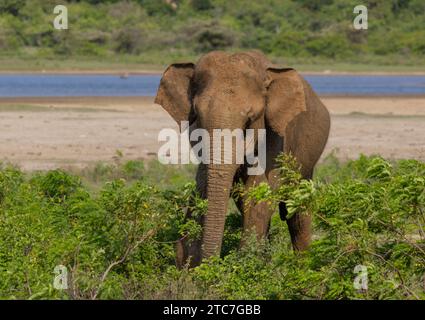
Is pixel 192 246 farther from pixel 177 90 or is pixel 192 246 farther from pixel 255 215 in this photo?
pixel 177 90

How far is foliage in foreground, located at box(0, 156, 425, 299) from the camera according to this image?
27.4 ft

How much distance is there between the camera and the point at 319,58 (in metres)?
61.2

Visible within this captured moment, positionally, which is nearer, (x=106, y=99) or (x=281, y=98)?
(x=281, y=98)

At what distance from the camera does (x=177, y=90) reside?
441 inches

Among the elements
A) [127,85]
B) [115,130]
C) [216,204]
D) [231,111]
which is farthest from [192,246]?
[127,85]

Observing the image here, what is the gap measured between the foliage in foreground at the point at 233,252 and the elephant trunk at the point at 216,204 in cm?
14

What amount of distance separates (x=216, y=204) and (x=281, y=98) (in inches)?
55.9

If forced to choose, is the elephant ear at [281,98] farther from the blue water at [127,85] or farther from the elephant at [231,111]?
the blue water at [127,85]

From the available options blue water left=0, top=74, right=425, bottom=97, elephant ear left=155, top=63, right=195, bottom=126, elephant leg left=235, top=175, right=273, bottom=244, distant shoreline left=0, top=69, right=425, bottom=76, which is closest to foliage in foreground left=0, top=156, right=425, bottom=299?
elephant leg left=235, top=175, right=273, bottom=244

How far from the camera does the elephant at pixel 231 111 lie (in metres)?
9.96

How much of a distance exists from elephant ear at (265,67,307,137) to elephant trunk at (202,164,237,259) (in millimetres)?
994

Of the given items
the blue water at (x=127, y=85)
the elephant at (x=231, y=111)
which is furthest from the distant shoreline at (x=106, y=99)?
the elephant at (x=231, y=111)
